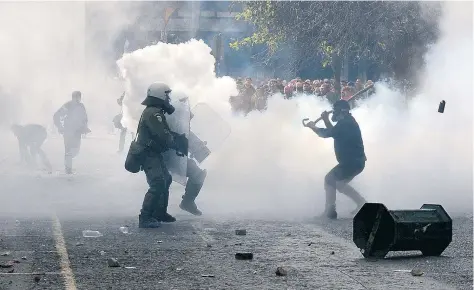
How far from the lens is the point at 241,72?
2254 inches

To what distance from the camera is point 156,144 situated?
13562 mm

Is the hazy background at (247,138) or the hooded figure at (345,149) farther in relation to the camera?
the hazy background at (247,138)

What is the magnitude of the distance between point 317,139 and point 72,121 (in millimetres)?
4884

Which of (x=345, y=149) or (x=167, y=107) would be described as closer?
(x=167, y=107)

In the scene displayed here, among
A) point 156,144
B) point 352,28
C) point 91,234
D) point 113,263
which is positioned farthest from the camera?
point 352,28

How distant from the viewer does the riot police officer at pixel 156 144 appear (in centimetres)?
1346

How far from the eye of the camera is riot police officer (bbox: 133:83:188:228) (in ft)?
44.2

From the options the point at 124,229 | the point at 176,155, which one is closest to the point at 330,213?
the point at 176,155

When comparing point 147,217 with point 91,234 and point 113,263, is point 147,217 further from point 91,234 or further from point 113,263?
point 113,263

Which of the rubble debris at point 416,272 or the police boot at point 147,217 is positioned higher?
the police boot at point 147,217

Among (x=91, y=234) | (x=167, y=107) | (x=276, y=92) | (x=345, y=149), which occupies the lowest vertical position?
(x=91, y=234)

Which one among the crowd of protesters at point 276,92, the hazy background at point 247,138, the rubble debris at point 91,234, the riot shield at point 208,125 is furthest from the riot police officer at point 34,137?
the rubble debris at point 91,234

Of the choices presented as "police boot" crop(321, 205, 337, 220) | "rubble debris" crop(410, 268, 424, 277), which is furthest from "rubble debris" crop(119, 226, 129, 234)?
"rubble debris" crop(410, 268, 424, 277)

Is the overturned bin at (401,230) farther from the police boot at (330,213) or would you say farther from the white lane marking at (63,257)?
the police boot at (330,213)
